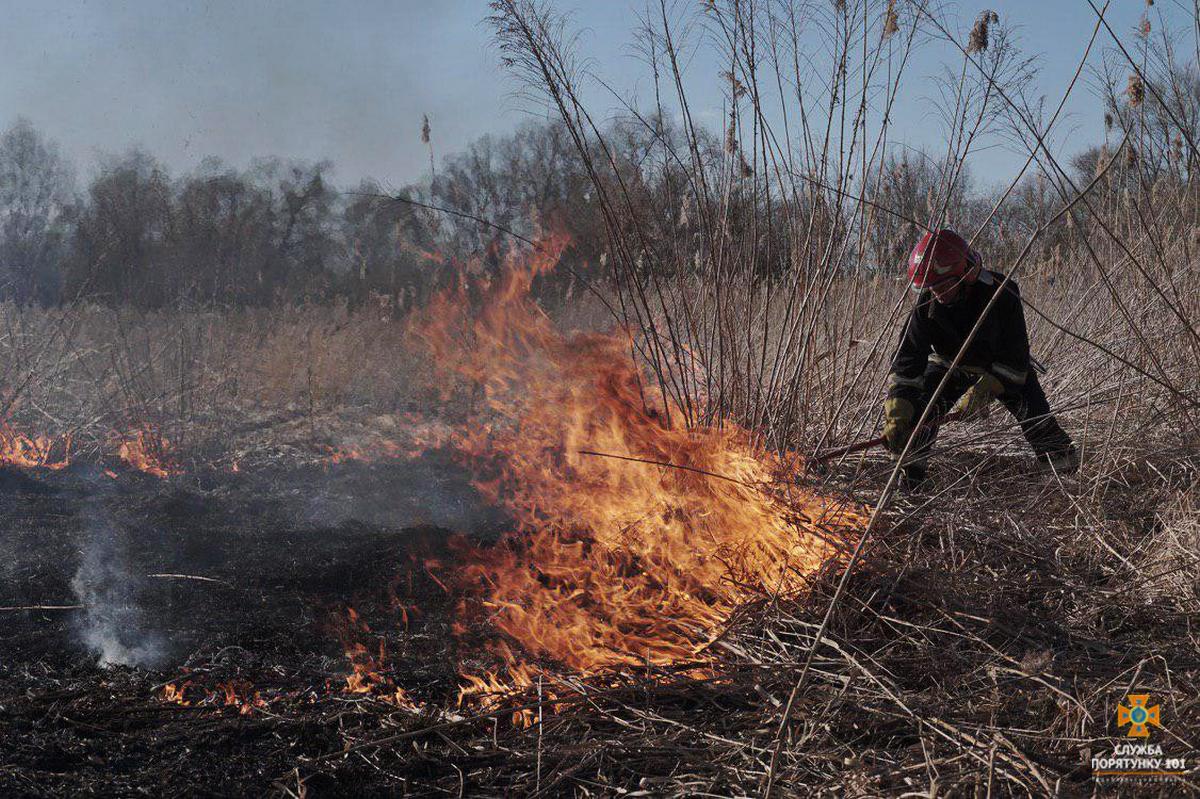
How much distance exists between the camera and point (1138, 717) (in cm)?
199

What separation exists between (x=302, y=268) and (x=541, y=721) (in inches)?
407

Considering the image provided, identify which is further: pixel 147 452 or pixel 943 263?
pixel 147 452

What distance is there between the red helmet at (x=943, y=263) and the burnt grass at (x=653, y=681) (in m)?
1.11

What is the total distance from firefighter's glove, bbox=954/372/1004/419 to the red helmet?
561 mm

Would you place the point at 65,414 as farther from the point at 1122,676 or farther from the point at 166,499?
the point at 1122,676

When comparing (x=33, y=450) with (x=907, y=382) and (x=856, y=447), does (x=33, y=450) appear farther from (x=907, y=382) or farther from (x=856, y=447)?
(x=907, y=382)

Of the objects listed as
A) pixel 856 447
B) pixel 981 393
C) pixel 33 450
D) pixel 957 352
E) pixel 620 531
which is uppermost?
pixel 957 352

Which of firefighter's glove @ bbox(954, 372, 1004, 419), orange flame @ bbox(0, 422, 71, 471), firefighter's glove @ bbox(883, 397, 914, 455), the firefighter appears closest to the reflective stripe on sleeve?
the firefighter

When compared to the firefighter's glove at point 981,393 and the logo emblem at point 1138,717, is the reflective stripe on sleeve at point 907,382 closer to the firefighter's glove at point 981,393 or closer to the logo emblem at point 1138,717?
the firefighter's glove at point 981,393

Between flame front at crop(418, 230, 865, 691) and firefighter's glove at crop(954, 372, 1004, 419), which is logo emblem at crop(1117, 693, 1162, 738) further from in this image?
firefighter's glove at crop(954, 372, 1004, 419)

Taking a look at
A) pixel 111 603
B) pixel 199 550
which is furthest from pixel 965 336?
pixel 111 603

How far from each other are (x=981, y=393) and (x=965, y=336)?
321 mm

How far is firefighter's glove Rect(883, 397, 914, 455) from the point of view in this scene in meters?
4.09

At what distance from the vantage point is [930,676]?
2.43 metres
